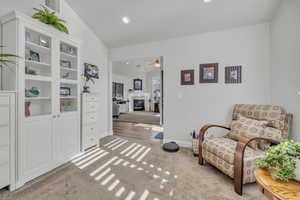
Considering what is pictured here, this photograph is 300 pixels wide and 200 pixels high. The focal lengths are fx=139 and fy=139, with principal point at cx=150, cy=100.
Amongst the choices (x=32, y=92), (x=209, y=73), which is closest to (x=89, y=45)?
(x=32, y=92)

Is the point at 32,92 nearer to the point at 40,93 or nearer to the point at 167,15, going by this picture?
the point at 40,93

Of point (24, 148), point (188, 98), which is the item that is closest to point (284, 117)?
point (188, 98)

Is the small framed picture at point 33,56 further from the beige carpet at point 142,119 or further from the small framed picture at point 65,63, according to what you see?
the beige carpet at point 142,119

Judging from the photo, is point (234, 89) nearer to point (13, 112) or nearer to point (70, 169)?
point (70, 169)

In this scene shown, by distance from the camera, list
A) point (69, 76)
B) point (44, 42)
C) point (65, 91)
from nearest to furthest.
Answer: point (44, 42) → point (65, 91) → point (69, 76)

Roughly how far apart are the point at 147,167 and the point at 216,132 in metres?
1.67

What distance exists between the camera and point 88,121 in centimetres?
287

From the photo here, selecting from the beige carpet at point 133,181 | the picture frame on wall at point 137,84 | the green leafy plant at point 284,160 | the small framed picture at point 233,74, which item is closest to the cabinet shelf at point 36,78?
the beige carpet at point 133,181

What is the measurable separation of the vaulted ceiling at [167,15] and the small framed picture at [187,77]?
83 centimetres

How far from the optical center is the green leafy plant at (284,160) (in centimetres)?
89

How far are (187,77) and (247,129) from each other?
5.06 ft

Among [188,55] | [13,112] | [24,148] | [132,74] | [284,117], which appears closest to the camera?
[13,112]

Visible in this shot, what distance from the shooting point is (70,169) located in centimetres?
217

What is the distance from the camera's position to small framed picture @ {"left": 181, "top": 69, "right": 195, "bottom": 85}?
122 inches
